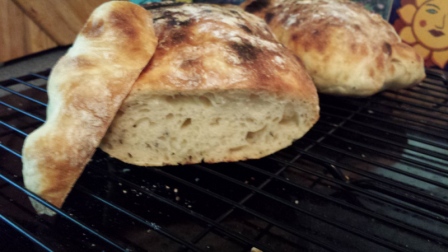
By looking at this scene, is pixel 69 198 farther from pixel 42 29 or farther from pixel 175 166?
pixel 42 29

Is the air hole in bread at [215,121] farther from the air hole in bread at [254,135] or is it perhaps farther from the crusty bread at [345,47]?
the crusty bread at [345,47]

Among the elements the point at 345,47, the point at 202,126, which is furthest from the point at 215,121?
the point at 345,47

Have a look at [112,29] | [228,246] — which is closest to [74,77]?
[112,29]

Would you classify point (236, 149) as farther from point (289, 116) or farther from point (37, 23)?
point (37, 23)

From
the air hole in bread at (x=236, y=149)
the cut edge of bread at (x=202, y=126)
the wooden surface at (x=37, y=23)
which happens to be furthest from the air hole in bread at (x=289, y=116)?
the wooden surface at (x=37, y=23)

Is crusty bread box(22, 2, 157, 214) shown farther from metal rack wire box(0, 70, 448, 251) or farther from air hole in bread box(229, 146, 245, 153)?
air hole in bread box(229, 146, 245, 153)
